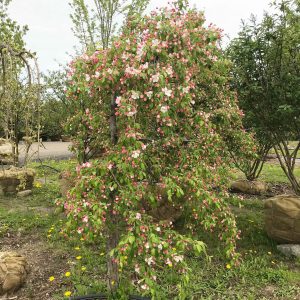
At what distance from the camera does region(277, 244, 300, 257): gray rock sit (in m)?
5.33

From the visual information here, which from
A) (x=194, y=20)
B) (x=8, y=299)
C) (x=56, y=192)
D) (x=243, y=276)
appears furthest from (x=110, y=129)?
(x=56, y=192)

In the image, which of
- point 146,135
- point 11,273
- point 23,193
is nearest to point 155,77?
point 146,135

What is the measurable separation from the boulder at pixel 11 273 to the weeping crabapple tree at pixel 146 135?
1.42m

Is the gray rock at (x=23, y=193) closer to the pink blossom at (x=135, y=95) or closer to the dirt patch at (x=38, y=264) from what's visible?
the dirt patch at (x=38, y=264)

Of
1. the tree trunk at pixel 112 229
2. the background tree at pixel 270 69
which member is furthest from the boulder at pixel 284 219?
the tree trunk at pixel 112 229

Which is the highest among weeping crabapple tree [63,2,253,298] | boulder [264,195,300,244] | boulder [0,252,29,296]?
weeping crabapple tree [63,2,253,298]

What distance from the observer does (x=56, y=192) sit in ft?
30.2

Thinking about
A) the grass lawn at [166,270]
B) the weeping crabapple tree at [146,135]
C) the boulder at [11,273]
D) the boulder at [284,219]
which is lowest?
the grass lawn at [166,270]

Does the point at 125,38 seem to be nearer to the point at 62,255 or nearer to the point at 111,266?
the point at 111,266

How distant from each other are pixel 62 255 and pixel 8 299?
1.24 metres

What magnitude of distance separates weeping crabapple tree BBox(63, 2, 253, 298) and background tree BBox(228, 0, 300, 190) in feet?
9.52

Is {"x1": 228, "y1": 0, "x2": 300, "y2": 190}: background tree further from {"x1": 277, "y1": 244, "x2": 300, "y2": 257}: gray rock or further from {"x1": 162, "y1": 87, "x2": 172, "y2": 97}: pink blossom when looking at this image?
{"x1": 162, "y1": 87, "x2": 172, "y2": 97}: pink blossom

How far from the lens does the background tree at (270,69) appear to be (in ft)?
19.6

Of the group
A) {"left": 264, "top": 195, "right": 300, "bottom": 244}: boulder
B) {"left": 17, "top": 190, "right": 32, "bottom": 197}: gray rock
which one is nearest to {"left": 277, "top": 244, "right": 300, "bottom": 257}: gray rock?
{"left": 264, "top": 195, "right": 300, "bottom": 244}: boulder
